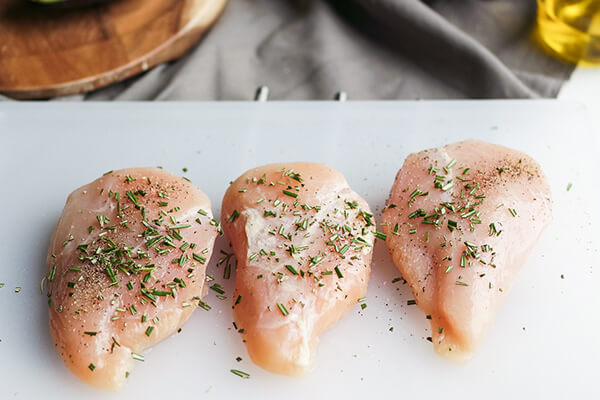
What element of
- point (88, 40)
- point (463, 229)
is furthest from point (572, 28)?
point (88, 40)

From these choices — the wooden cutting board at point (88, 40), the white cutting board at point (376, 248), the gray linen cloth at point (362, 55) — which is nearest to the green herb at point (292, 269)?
the white cutting board at point (376, 248)

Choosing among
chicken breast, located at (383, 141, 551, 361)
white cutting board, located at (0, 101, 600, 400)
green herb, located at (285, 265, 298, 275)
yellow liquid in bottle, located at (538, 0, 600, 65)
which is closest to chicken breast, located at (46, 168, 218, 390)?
white cutting board, located at (0, 101, 600, 400)

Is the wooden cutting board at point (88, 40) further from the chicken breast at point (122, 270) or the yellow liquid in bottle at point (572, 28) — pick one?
the yellow liquid in bottle at point (572, 28)

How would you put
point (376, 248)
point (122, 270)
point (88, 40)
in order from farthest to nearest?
point (88, 40) < point (376, 248) < point (122, 270)

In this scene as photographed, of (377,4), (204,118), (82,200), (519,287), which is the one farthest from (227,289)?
(377,4)

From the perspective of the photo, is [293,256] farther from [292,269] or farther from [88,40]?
[88,40]

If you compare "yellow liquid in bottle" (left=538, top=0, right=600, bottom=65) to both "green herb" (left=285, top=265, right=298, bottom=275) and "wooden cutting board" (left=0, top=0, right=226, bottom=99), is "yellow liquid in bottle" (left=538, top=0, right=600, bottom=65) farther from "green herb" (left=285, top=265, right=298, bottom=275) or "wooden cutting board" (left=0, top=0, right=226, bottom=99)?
"green herb" (left=285, top=265, right=298, bottom=275)
